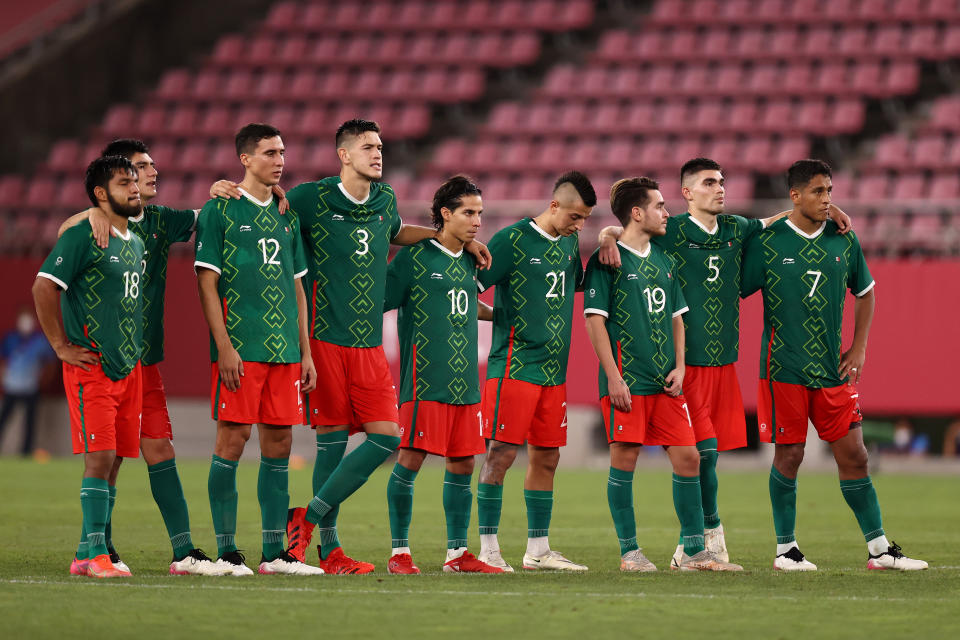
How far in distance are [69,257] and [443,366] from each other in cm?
202

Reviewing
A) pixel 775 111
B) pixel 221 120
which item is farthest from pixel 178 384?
pixel 775 111

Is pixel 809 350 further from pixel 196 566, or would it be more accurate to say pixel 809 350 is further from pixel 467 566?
pixel 196 566

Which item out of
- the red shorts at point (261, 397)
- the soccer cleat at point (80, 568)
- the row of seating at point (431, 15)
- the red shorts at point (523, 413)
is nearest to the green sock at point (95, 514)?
the soccer cleat at point (80, 568)

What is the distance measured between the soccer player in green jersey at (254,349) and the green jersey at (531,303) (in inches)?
47.6

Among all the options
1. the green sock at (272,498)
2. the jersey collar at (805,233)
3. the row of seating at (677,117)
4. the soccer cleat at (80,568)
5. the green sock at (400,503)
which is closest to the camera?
the soccer cleat at (80,568)

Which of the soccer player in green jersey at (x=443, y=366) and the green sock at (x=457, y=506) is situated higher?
the soccer player in green jersey at (x=443, y=366)

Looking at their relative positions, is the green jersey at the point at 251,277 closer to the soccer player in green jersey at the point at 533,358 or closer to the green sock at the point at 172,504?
the green sock at the point at 172,504

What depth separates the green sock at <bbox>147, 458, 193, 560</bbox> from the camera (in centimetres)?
755

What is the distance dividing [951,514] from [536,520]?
541cm

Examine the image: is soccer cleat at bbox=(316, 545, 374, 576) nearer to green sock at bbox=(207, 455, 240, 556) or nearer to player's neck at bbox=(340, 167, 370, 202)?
green sock at bbox=(207, 455, 240, 556)

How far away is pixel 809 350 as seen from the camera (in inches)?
327

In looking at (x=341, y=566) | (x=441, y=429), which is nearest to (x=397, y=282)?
(x=441, y=429)

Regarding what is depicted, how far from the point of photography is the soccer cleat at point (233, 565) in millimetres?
7273

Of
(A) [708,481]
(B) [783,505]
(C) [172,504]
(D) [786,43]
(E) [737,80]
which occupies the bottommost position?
(C) [172,504]
